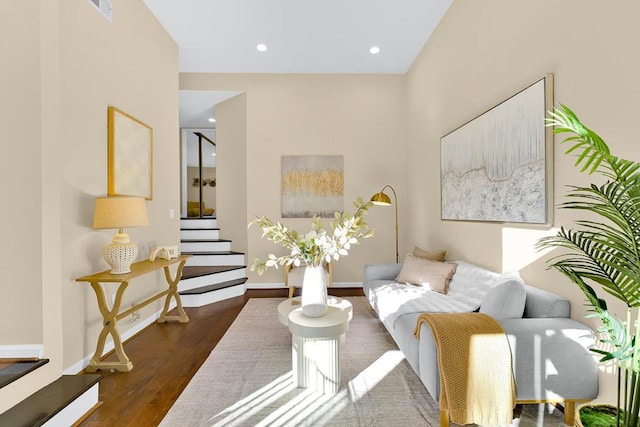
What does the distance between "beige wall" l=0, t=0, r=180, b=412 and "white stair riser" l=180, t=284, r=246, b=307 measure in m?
0.45

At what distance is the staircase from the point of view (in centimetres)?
417

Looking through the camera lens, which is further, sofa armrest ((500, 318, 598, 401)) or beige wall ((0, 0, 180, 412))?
beige wall ((0, 0, 180, 412))

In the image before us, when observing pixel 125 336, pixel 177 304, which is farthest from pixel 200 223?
pixel 125 336

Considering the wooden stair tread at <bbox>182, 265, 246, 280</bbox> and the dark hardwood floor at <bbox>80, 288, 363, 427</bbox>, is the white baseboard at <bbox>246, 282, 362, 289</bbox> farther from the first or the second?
the dark hardwood floor at <bbox>80, 288, 363, 427</bbox>

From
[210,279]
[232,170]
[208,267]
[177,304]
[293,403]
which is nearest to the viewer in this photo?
[293,403]

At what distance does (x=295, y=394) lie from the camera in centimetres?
216

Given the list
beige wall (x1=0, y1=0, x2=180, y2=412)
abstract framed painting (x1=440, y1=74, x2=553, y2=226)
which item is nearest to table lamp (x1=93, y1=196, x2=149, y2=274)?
beige wall (x1=0, y1=0, x2=180, y2=412)

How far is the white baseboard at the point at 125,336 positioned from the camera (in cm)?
244

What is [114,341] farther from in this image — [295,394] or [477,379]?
[477,379]

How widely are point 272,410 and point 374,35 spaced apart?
428cm

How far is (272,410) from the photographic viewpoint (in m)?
1.99

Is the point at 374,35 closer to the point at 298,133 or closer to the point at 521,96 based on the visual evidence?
the point at 298,133

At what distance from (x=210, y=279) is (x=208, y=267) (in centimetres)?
50

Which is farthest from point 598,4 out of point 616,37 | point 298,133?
point 298,133
